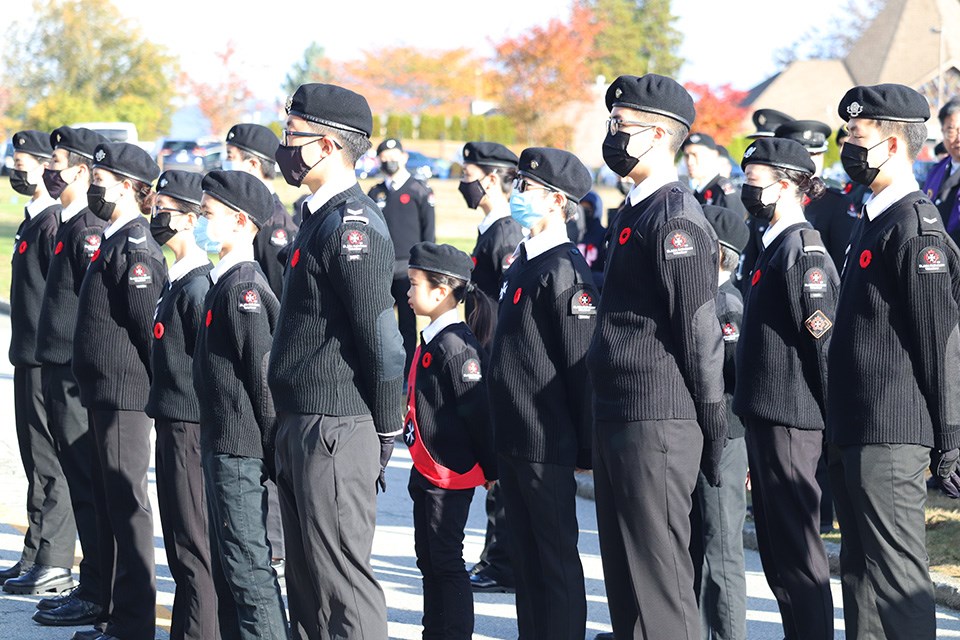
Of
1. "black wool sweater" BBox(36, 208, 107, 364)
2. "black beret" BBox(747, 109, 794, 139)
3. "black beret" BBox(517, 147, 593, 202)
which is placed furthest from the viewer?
"black beret" BBox(747, 109, 794, 139)

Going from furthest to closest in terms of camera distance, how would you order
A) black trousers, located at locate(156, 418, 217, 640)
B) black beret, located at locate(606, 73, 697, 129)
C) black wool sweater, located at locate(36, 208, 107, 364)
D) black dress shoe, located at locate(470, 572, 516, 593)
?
black dress shoe, located at locate(470, 572, 516, 593) < black wool sweater, located at locate(36, 208, 107, 364) < black trousers, located at locate(156, 418, 217, 640) < black beret, located at locate(606, 73, 697, 129)

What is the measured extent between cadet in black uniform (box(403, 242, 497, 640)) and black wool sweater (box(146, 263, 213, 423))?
3.25 ft

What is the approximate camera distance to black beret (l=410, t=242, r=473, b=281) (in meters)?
6.06

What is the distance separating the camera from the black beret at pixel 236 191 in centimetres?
532

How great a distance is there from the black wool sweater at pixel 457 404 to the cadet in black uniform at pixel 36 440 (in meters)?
2.21

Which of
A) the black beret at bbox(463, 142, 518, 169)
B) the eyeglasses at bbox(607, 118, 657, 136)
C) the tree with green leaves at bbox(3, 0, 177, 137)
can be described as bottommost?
the eyeglasses at bbox(607, 118, 657, 136)

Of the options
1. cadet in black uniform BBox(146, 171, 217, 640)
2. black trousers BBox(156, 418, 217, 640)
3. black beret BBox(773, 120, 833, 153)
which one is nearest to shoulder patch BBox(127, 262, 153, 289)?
cadet in black uniform BBox(146, 171, 217, 640)

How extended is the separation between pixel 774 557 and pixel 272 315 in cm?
218

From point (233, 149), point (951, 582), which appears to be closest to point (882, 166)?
point (951, 582)

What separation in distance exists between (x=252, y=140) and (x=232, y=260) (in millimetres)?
3385

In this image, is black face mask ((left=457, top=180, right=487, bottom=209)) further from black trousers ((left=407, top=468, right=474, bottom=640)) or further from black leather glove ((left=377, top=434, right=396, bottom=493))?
black leather glove ((left=377, top=434, right=396, bottom=493))

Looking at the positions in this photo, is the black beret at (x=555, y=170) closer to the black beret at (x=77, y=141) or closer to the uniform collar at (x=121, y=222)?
the uniform collar at (x=121, y=222)

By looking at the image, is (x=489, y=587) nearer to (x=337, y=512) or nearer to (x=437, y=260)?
(x=437, y=260)

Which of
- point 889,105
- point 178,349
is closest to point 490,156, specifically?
point 178,349
